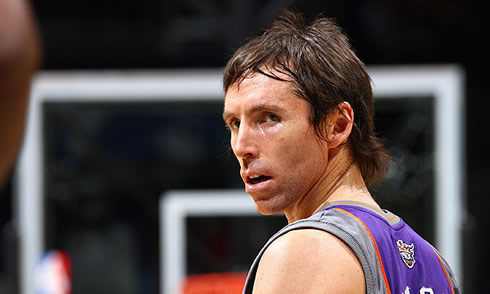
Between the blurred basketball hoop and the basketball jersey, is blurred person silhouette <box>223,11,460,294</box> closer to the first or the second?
the basketball jersey

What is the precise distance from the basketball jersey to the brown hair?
165 mm

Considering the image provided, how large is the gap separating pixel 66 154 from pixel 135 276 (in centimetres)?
200

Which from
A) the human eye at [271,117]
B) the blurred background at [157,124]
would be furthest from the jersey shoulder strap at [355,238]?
the blurred background at [157,124]

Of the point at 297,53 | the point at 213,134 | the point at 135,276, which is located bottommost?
the point at 135,276

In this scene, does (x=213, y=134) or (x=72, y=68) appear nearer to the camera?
(x=213, y=134)

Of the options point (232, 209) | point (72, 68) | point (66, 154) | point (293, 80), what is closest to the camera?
point (293, 80)

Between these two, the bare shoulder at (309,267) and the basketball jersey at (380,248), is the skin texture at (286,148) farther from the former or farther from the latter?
the bare shoulder at (309,267)

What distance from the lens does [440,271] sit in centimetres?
173

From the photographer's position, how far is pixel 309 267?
140cm

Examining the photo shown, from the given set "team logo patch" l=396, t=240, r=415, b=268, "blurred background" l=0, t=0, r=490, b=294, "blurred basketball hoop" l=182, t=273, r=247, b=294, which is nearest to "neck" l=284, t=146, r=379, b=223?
"team logo patch" l=396, t=240, r=415, b=268

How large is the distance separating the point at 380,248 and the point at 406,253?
0.38ft

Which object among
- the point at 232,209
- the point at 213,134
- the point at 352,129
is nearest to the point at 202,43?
the point at 213,134

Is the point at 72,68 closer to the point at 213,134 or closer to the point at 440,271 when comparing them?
the point at 213,134

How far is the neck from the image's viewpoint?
169 centimetres
